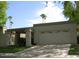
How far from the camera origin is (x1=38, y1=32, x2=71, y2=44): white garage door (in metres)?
36.8

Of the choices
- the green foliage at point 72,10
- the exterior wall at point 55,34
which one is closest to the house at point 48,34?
the exterior wall at point 55,34

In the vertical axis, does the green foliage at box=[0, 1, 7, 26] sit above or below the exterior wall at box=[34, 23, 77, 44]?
above

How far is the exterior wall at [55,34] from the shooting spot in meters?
36.2

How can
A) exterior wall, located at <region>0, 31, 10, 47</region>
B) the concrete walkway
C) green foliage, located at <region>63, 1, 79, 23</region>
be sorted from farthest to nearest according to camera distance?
→ exterior wall, located at <region>0, 31, 10, 47</region> < green foliage, located at <region>63, 1, 79, 23</region> < the concrete walkway

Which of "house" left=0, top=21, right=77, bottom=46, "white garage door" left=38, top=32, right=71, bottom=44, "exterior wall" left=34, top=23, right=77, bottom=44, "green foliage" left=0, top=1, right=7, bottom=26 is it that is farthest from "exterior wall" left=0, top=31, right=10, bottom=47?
"white garage door" left=38, top=32, right=71, bottom=44

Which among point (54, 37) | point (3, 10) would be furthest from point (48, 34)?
point (3, 10)

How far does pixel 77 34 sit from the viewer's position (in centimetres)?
3672

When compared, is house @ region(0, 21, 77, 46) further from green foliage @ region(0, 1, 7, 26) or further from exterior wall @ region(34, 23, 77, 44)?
green foliage @ region(0, 1, 7, 26)

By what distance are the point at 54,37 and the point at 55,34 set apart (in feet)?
1.71

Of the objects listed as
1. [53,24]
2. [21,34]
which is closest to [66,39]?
[53,24]

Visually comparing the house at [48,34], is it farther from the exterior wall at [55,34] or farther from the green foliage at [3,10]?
the green foliage at [3,10]

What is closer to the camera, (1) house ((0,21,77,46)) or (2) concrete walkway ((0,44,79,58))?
(2) concrete walkway ((0,44,79,58))

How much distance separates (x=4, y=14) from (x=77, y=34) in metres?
11.9

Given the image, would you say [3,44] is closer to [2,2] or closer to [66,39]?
[2,2]
